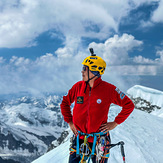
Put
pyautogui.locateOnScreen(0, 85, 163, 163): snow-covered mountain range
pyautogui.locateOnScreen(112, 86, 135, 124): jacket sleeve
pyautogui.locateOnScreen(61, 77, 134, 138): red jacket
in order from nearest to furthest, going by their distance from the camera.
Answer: pyautogui.locateOnScreen(61, 77, 134, 138): red jacket, pyautogui.locateOnScreen(112, 86, 135, 124): jacket sleeve, pyautogui.locateOnScreen(0, 85, 163, 163): snow-covered mountain range

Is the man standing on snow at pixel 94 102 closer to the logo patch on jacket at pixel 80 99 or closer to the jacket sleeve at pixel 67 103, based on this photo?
the logo patch on jacket at pixel 80 99

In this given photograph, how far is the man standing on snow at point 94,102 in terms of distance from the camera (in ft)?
14.1

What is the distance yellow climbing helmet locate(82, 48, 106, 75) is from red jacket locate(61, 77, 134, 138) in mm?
316

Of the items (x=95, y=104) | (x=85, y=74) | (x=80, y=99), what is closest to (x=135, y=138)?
(x=95, y=104)

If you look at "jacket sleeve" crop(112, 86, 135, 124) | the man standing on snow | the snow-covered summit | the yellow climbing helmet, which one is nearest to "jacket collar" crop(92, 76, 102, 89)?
the man standing on snow

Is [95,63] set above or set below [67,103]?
above

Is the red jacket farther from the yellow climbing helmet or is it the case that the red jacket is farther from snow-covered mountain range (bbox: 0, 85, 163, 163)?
snow-covered mountain range (bbox: 0, 85, 163, 163)

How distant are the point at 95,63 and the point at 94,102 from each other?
1.04m

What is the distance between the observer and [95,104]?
429 centimetres

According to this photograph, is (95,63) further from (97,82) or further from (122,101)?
(122,101)

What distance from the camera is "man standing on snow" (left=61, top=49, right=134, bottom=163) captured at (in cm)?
430

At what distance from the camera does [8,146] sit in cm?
19225

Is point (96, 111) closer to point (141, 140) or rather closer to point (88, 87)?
point (88, 87)

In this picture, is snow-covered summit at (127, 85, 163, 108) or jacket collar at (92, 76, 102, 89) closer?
jacket collar at (92, 76, 102, 89)
